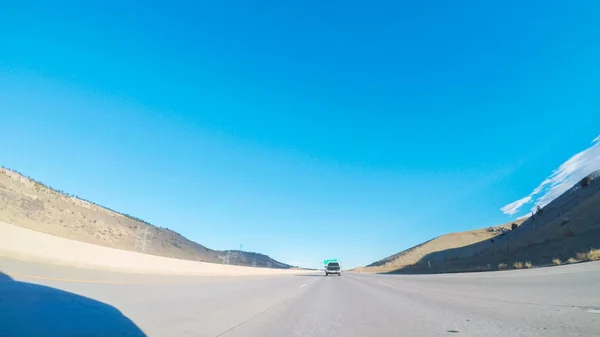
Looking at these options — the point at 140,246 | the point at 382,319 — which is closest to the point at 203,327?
the point at 382,319

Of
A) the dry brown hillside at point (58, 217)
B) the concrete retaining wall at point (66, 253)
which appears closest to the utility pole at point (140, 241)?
the dry brown hillside at point (58, 217)

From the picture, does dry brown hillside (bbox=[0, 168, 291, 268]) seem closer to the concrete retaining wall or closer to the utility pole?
the utility pole

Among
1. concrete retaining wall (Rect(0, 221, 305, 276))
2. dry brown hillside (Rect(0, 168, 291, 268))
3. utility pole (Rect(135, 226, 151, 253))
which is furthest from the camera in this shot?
utility pole (Rect(135, 226, 151, 253))

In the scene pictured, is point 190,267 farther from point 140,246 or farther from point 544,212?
point 544,212

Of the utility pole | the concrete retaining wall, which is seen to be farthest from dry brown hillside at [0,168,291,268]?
the concrete retaining wall

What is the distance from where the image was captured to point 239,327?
576 centimetres

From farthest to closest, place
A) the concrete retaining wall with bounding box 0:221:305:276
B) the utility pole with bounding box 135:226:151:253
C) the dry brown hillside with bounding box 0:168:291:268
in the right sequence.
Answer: the utility pole with bounding box 135:226:151:253 < the dry brown hillside with bounding box 0:168:291:268 < the concrete retaining wall with bounding box 0:221:305:276

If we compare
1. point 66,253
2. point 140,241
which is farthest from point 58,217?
point 66,253

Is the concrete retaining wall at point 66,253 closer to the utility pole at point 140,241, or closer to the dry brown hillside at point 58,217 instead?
the dry brown hillside at point 58,217

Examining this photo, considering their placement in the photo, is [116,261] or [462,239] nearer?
[116,261]

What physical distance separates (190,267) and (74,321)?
23.5 meters

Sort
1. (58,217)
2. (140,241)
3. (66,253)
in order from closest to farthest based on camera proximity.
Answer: (66,253) < (58,217) < (140,241)

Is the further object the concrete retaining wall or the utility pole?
the utility pole

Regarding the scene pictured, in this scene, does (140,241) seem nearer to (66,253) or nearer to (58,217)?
(58,217)
